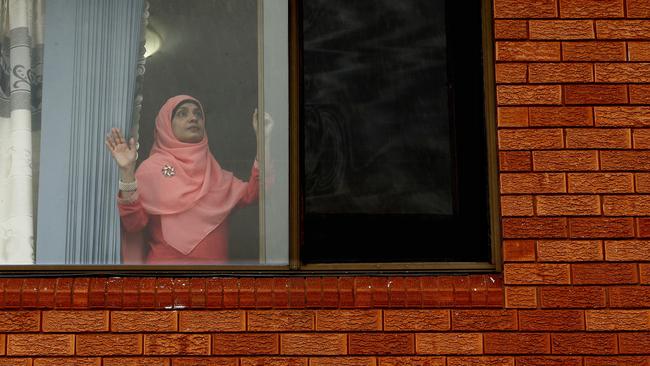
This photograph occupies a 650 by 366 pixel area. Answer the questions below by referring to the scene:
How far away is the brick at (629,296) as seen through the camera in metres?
4.57

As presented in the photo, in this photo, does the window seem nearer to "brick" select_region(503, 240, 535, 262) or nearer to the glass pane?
the glass pane

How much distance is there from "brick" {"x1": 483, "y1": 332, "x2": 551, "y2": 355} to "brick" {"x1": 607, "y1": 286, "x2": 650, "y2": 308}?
1.23 ft

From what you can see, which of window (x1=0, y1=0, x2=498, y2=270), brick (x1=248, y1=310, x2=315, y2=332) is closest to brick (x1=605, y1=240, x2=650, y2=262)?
window (x1=0, y1=0, x2=498, y2=270)

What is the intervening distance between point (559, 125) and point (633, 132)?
1.22 ft

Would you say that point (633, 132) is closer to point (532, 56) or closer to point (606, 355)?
point (532, 56)

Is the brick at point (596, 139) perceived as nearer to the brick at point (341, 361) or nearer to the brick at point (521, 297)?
the brick at point (521, 297)

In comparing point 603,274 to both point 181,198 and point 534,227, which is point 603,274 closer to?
point 534,227

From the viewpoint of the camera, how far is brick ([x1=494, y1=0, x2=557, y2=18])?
474 cm

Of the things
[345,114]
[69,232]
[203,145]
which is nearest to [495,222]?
[345,114]

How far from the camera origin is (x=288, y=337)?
455cm

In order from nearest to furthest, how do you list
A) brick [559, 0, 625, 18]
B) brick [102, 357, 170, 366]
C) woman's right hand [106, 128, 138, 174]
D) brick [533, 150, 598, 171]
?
1. brick [102, 357, 170, 366]
2. brick [533, 150, 598, 171]
3. brick [559, 0, 625, 18]
4. woman's right hand [106, 128, 138, 174]

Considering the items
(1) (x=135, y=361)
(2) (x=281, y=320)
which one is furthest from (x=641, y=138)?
(1) (x=135, y=361)

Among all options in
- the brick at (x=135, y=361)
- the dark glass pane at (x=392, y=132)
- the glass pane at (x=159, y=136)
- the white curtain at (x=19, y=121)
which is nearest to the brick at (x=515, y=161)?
the dark glass pane at (x=392, y=132)

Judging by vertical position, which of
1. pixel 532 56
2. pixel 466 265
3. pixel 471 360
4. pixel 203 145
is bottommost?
pixel 471 360
